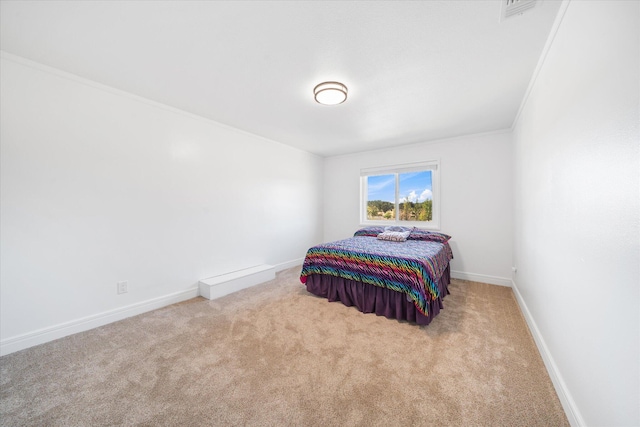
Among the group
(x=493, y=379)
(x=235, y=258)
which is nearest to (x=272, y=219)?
(x=235, y=258)

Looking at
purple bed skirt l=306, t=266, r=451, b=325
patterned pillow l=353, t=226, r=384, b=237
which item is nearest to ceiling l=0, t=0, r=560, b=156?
patterned pillow l=353, t=226, r=384, b=237

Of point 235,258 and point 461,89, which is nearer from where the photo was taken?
point 461,89

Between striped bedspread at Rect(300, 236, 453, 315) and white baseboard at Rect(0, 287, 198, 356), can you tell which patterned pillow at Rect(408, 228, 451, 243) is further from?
white baseboard at Rect(0, 287, 198, 356)

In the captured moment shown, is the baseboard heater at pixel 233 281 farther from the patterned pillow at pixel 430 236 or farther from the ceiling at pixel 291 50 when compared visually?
the patterned pillow at pixel 430 236

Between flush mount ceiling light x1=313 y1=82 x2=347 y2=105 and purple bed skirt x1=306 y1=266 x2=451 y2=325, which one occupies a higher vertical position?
flush mount ceiling light x1=313 y1=82 x2=347 y2=105

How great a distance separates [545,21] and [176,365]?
342 centimetres

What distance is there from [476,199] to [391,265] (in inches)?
87.4

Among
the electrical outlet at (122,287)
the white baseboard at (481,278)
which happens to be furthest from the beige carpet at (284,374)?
the white baseboard at (481,278)

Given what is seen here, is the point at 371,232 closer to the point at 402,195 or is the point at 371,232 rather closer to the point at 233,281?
the point at 402,195

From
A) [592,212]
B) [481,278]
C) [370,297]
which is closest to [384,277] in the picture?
[370,297]

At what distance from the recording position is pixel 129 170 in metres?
2.56

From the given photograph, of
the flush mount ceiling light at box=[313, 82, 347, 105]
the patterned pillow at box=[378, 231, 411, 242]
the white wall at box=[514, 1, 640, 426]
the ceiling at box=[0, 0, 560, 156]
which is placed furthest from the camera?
the patterned pillow at box=[378, 231, 411, 242]

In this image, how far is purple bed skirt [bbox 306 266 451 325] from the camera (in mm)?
2432

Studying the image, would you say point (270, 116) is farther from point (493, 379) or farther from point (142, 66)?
point (493, 379)
